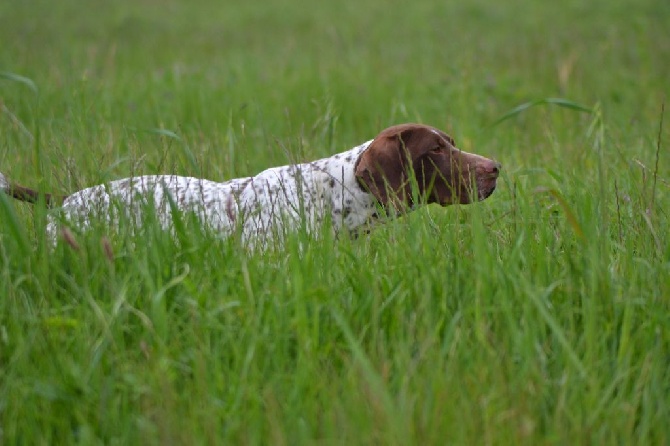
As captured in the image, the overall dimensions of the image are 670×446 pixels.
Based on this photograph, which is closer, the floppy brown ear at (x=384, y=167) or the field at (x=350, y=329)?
the field at (x=350, y=329)

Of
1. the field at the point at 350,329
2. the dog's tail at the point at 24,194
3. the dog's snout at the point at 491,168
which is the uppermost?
the dog's tail at the point at 24,194

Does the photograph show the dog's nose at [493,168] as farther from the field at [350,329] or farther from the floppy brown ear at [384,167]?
the floppy brown ear at [384,167]

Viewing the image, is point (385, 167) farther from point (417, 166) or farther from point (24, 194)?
point (24, 194)

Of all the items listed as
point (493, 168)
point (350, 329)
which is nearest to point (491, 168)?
point (493, 168)

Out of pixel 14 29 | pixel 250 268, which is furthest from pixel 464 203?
pixel 14 29

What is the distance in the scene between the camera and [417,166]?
3.89 meters

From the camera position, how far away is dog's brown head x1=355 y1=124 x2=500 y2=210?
12.4 feet

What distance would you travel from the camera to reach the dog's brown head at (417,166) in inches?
148

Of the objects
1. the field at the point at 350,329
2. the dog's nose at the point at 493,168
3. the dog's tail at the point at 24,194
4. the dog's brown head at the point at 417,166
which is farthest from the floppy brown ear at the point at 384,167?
the dog's tail at the point at 24,194

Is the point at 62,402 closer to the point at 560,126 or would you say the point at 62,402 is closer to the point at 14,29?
the point at 560,126

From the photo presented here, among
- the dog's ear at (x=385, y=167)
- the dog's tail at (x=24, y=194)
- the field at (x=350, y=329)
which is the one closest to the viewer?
the field at (x=350, y=329)

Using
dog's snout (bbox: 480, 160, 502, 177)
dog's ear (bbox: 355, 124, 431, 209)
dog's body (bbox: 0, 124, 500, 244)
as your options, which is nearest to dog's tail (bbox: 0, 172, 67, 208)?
dog's body (bbox: 0, 124, 500, 244)

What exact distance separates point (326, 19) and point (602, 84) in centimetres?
743

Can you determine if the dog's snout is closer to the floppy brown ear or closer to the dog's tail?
the floppy brown ear
